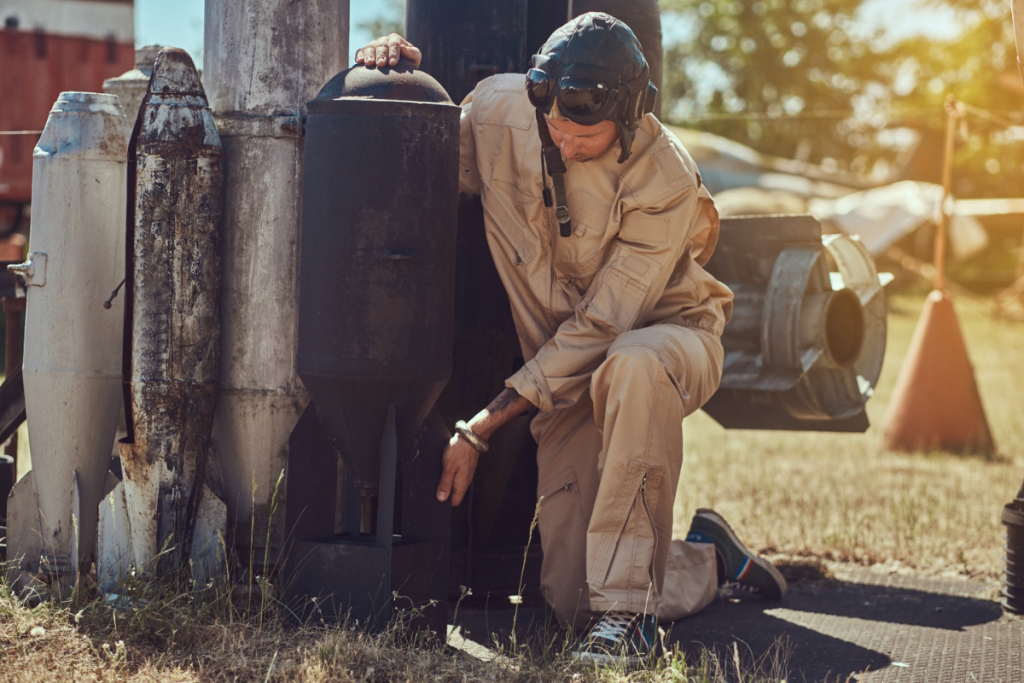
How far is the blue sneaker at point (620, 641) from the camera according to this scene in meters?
3.19

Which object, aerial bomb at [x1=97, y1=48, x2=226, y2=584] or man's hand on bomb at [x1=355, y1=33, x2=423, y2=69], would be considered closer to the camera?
man's hand on bomb at [x1=355, y1=33, x2=423, y2=69]

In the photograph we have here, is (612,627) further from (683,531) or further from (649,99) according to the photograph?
(683,531)

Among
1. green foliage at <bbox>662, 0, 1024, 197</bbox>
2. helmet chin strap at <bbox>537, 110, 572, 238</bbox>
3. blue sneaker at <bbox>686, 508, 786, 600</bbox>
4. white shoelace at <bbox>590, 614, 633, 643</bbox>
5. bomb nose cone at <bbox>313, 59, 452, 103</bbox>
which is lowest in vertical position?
blue sneaker at <bbox>686, 508, 786, 600</bbox>

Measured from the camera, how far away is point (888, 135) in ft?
133

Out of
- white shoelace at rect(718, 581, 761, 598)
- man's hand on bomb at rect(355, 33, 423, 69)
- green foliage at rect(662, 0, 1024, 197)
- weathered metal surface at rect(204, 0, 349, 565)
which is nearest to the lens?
man's hand on bomb at rect(355, 33, 423, 69)

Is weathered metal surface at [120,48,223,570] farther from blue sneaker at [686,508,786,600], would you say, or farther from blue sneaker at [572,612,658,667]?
blue sneaker at [686,508,786,600]

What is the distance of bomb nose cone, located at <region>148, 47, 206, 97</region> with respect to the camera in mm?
3664

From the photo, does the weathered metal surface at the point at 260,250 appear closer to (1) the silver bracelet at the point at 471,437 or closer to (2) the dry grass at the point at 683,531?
(2) the dry grass at the point at 683,531

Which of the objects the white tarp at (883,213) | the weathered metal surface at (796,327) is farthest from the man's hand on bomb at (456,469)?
the white tarp at (883,213)

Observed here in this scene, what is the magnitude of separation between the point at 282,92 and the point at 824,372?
259 centimetres

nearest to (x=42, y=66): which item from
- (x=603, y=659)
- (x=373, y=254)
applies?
(x=373, y=254)

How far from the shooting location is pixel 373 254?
131 inches

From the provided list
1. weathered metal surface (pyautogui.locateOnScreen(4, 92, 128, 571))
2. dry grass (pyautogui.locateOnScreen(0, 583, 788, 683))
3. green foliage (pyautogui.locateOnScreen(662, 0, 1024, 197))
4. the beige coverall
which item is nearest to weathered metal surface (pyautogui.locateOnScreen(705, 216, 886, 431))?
the beige coverall

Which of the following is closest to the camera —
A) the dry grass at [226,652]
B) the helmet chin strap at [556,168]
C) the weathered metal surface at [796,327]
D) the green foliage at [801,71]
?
the dry grass at [226,652]
